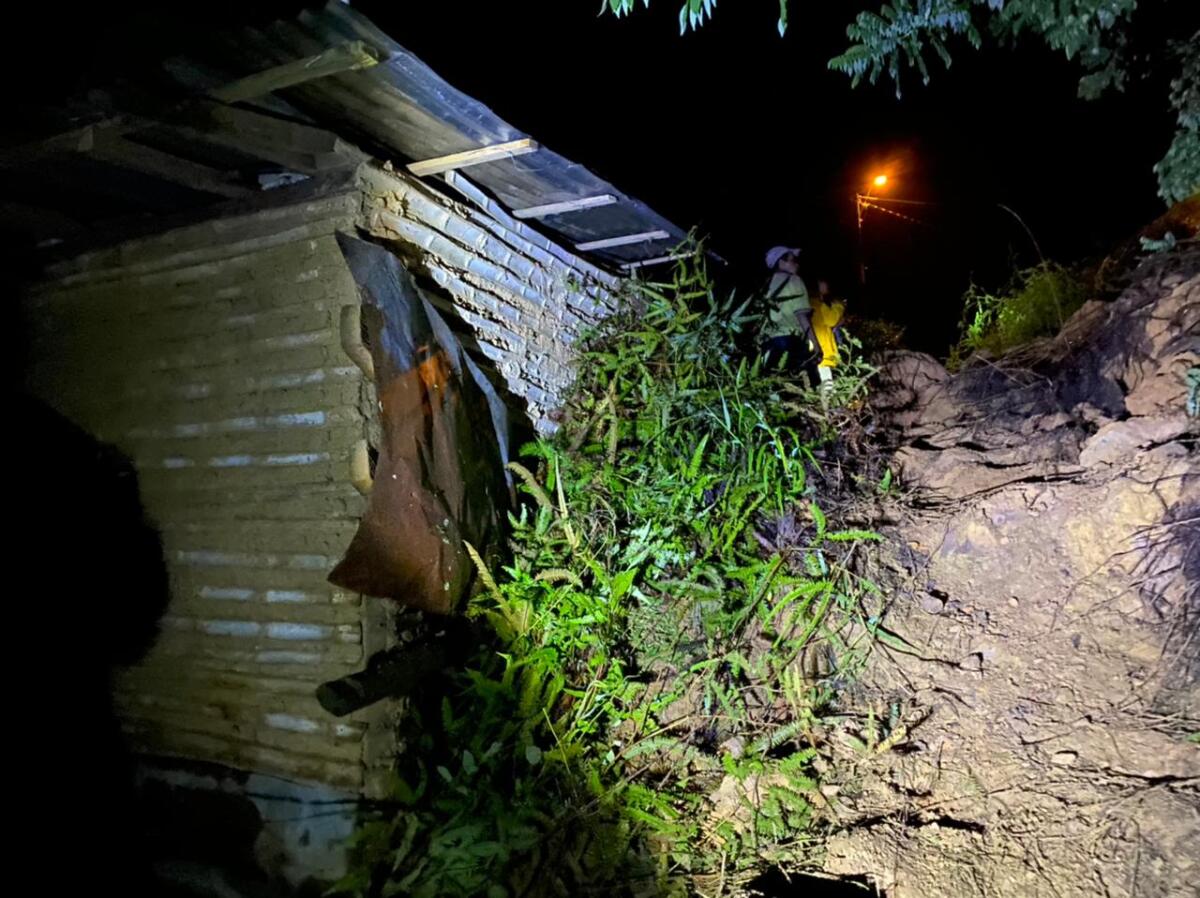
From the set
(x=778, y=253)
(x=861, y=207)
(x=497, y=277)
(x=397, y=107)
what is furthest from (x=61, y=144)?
(x=861, y=207)

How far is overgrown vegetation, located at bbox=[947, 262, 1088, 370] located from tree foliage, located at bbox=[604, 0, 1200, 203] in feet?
5.27

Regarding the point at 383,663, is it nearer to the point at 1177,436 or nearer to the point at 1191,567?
the point at 1191,567

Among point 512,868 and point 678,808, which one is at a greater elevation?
point 678,808

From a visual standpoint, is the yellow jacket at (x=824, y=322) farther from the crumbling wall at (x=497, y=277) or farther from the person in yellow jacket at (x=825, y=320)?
the crumbling wall at (x=497, y=277)

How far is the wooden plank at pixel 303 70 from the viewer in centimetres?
272

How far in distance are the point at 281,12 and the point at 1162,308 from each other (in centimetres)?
533

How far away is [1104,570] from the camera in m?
3.67

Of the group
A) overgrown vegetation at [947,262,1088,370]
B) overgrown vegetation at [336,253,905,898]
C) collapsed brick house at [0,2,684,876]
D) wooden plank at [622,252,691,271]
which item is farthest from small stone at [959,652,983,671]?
wooden plank at [622,252,691,271]

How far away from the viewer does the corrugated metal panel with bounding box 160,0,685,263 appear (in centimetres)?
269

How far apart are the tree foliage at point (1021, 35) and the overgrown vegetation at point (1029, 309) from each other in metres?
1.61

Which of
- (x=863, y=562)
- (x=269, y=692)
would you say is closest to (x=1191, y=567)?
(x=863, y=562)

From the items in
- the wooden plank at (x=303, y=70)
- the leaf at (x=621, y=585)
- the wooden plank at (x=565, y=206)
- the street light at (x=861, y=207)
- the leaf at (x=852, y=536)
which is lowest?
the leaf at (x=621, y=585)

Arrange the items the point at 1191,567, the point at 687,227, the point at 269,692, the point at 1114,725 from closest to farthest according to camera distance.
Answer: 1. the point at 1114,725
2. the point at 1191,567
3. the point at 269,692
4. the point at 687,227

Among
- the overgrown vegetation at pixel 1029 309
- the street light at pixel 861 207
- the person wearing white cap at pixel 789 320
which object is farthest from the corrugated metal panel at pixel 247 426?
the street light at pixel 861 207
